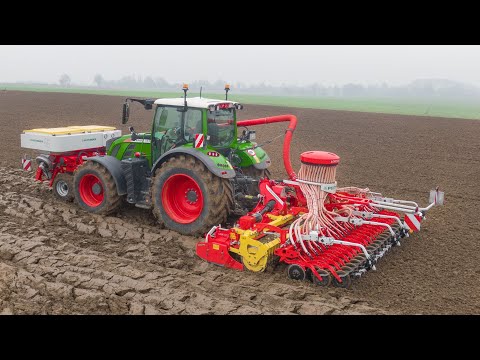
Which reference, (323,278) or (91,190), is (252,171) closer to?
(91,190)

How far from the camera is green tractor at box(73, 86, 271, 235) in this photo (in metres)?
6.84

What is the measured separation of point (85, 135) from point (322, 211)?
512 cm

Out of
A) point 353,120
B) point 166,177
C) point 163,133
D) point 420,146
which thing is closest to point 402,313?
point 166,177

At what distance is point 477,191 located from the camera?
10.8 meters

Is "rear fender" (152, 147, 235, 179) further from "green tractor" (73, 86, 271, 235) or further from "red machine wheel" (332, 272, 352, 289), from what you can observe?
"red machine wheel" (332, 272, 352, 289)

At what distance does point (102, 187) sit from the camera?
8.00 metres

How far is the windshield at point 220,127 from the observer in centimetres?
741

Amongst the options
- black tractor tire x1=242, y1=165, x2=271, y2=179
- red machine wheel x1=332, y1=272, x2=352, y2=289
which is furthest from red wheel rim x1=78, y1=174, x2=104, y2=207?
red machine wheel x1=332, y1=272, x2=352, y2=289

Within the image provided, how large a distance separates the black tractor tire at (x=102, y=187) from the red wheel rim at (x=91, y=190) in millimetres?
39

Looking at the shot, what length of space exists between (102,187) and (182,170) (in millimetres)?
1844

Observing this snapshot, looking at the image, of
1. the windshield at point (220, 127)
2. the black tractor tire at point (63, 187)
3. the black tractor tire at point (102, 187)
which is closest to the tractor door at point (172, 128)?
the windshield at point (220, 127)

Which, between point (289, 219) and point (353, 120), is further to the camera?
point (353, 120)

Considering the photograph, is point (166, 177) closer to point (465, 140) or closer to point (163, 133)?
point (163, 133)

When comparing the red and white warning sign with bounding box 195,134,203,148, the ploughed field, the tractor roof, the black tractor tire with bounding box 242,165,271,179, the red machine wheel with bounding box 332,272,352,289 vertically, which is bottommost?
the ploughed field
